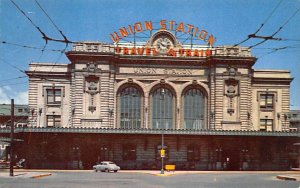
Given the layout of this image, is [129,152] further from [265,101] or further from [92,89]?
[265,101]

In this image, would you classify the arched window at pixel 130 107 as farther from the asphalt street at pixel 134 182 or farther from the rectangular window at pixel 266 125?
the asphalt street at pixel 134 182

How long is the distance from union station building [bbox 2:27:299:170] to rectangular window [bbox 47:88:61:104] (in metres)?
0.13

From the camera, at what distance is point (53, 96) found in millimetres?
56031

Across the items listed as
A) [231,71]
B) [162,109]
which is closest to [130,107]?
[162,109]

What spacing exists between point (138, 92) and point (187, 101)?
6.56m

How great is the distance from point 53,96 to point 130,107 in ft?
33.2

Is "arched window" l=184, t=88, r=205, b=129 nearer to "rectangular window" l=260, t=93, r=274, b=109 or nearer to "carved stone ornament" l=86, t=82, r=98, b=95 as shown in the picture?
"rectangular window" l=260, t=93, r=274, b=109

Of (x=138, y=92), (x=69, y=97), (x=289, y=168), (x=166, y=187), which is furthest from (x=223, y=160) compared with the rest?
(x=166, y=187)

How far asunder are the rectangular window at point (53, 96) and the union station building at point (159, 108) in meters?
0.13

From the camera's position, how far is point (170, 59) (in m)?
55.6

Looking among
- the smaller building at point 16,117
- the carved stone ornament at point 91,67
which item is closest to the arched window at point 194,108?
the carved stone ornament at point 91,67

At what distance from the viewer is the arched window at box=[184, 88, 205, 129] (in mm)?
56594

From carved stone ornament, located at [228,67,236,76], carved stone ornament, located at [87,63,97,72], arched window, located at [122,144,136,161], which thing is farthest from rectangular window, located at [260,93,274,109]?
carved stone ornament, located at [87,63,97,72]

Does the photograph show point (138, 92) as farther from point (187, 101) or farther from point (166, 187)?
point (166, 187)
